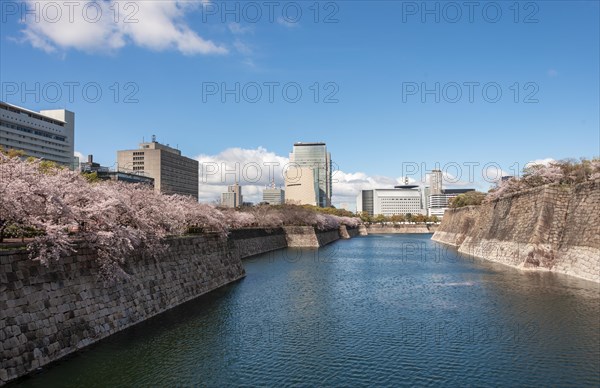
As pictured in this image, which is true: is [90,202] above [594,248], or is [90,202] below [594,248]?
above

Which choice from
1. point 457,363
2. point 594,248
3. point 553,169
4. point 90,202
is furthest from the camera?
point 553,169

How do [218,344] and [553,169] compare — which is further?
[553,169]

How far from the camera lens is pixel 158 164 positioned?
16375cm

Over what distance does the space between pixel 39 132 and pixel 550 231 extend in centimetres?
13248

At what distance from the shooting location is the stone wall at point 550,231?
32188mm

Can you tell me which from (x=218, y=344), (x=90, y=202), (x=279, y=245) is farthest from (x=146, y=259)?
(x=279, y=245)

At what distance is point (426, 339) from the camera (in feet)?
63.0

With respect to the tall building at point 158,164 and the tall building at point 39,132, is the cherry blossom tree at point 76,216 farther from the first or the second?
the tall building at point 158,164

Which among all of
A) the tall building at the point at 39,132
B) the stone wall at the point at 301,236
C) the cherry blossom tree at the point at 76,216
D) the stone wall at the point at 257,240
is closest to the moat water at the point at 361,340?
the cherry blossom tree at the point at 76,216

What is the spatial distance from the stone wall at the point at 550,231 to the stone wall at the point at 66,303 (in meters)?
28.5

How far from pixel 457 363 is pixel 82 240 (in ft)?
51.2

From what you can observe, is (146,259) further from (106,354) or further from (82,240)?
(106,354)

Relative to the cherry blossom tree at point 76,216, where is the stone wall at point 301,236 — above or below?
below

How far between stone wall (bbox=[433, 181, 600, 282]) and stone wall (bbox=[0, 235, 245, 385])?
2850cm
